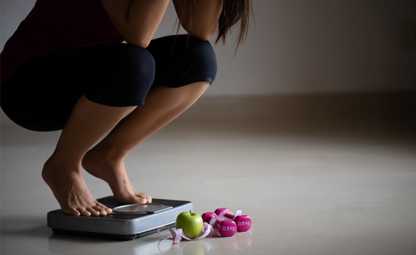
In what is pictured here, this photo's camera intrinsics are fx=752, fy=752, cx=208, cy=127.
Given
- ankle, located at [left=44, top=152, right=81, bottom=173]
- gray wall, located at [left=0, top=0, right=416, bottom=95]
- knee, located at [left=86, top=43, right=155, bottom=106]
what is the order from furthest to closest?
1. gray wall, located at [left=0, top=0, right=416, bottom=95]
2. ankle, located at [left=44, top=152, right=81, bottom=173]
3. knee, located at [left=86, top=43, right=155, bottom=106]

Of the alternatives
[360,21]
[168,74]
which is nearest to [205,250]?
[168,74]

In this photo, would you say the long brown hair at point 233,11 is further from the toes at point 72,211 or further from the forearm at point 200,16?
the toes at point 72,211

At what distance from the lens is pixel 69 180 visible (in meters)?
1.59

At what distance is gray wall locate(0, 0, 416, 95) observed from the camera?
4254 mm

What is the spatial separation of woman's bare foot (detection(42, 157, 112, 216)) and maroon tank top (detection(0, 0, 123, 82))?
0.24 m

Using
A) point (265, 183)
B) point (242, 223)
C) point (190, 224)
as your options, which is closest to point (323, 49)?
point (265, 183)

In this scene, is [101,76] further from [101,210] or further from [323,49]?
[323,49]

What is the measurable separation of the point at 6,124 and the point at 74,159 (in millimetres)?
2330

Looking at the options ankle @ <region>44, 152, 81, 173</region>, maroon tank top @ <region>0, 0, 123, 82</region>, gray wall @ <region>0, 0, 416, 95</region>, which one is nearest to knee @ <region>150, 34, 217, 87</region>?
maroon tank top @ <region>0, 0, 123, 82</region>

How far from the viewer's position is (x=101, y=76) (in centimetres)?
151

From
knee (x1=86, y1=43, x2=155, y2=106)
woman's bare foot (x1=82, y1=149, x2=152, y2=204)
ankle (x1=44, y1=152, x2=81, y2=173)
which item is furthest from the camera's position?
woman's bare foot (x1=82, y1=149, x2=152, y2=204)

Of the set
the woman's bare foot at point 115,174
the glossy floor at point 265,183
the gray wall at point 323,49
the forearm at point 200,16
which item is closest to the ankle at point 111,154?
the woman's bare foot at point 115,174

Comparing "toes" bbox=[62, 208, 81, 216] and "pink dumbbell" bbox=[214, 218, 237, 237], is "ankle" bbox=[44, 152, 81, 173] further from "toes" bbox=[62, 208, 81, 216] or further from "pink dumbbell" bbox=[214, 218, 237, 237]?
"pink dumbbell" bbox=[214, 218, 237, 237]

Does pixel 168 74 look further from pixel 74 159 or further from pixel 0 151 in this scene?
pixel 0 151
